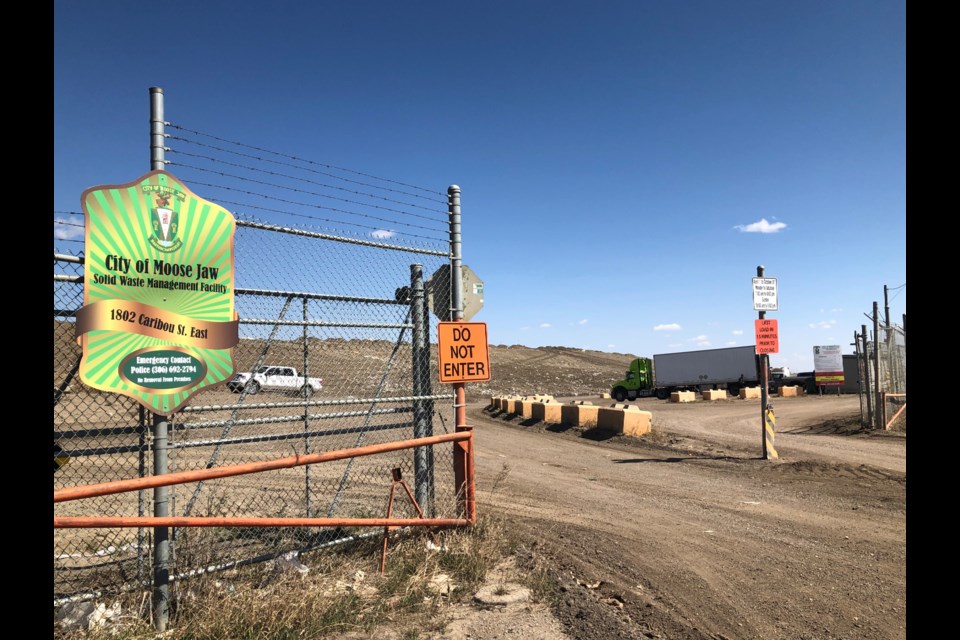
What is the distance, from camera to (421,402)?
6473 mm

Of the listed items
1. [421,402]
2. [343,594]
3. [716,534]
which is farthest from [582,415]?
[343,594]

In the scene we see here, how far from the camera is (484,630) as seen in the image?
14.4 ft

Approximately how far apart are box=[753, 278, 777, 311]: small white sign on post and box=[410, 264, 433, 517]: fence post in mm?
9034

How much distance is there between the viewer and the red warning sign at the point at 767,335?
42.3ft

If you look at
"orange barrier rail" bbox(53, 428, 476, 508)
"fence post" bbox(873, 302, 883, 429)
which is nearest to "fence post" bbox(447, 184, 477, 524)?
"orange barrier rail" bbox(53, 428, 476, 508)

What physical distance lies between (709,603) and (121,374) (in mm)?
4974

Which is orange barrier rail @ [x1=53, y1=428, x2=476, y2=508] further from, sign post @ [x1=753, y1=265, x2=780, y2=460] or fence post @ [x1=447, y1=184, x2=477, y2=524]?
sign post @ [x1=753, y1=265, x2=780, y2=460]

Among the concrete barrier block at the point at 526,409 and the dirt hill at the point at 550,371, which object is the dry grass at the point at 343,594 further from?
the dirt hill at the point at 550,371

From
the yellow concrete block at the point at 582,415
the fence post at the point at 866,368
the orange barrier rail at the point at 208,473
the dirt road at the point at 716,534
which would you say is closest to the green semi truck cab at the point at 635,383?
the yellow concrete block at the point at 582,415

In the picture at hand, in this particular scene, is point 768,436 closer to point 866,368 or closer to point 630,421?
point 630,421

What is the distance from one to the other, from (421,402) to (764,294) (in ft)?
31.2

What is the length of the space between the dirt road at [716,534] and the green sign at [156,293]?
3464 mm

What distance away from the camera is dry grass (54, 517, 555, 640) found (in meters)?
4.04
